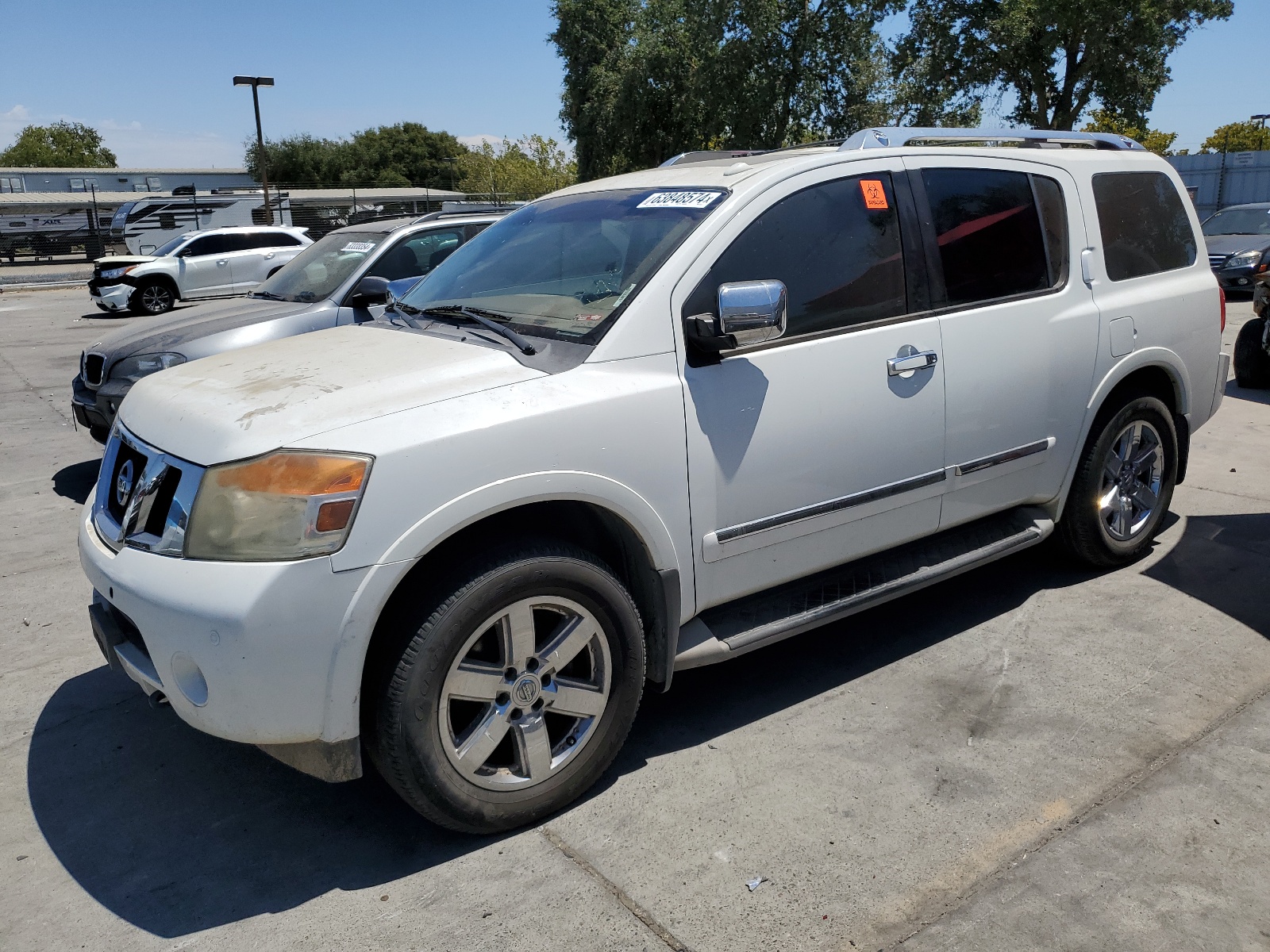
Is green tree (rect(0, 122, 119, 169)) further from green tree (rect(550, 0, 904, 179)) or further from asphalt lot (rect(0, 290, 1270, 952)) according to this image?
asphalt lot (rect(0, 290, 1270, 952))

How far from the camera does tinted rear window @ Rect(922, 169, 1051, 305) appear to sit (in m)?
3.95

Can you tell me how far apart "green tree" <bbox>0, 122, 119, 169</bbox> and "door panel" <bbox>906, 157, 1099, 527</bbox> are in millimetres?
108467

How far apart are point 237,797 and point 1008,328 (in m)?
3.28

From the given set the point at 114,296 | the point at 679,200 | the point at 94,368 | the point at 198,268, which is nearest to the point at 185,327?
the point at 94,368

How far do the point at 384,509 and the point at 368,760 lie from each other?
1260 mm

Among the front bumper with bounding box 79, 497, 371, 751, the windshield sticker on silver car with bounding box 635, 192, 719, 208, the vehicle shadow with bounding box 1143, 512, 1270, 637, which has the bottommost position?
the vehicle shadow with bounding box 1143, 512, 1270, 637

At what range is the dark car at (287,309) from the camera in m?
6.97

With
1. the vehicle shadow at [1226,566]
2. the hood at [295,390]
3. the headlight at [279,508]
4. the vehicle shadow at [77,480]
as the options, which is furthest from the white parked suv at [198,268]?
the headlight at [279,508]

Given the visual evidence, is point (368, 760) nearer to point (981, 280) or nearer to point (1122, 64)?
point (981, 280)

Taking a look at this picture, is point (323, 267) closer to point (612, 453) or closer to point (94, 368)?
point (94, 368)

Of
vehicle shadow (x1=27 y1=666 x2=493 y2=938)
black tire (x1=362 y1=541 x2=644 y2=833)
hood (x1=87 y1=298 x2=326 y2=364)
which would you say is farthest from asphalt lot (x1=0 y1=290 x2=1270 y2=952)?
hood (x1=87 y1=298 x2=326 y2=364)

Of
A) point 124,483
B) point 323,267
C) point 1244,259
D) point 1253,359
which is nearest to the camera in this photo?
point 124,483

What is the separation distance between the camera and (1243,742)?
11.1 ft

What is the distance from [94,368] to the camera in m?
7.25
